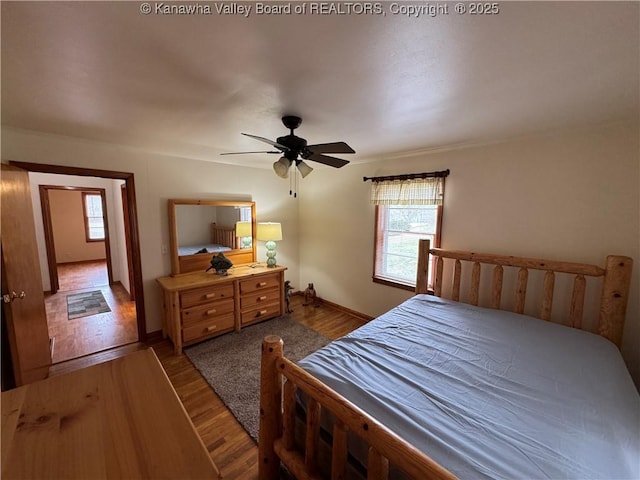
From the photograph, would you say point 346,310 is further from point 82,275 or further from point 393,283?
point 82,275

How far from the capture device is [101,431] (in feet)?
2.36

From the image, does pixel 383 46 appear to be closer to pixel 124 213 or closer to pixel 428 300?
pixel 428 300

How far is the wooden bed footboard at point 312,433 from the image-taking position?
0.79 metres

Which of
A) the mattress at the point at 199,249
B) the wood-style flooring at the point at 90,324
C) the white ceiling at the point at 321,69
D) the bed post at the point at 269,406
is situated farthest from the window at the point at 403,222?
the wood-style flooring at the point at 90,324

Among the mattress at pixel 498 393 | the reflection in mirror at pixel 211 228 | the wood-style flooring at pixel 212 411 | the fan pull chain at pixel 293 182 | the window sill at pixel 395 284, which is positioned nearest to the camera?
the mattress at pixel 498 393

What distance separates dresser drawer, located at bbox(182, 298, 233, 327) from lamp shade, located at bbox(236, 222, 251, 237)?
3.22ft

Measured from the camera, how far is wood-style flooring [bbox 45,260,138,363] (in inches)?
115

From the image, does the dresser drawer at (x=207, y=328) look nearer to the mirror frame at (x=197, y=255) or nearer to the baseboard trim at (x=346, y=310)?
the mirror frame at (x=197, y=255)

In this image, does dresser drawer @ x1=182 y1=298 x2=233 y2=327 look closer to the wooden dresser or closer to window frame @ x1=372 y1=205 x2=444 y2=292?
the wooden dresser

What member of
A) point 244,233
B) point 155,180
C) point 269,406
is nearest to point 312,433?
point 269,406

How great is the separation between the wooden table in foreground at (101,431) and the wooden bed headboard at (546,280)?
257 centimetres

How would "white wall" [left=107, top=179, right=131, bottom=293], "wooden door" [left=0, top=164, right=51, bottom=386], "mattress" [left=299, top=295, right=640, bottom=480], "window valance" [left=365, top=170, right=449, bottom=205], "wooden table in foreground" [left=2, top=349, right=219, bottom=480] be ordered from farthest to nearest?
"white wall" [left=107, top=179, right=131, bottom=293]
"window valance" [left=365, top=170, right=449, bottom=205]
"wooden door" [left=0, top=164, right=51, bottom=386]
"mattress" [left=299, top=295, right=640, bottom=480]
"wooden table in foreground" [left=2, top=349, right=219, bottom=480]

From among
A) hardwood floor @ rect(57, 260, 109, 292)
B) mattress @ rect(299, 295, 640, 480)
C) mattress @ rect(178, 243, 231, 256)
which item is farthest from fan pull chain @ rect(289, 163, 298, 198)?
hardwood floor @ rect(57, 260, 109, 292)

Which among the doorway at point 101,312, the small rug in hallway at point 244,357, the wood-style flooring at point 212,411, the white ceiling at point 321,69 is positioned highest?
the white ceiling at point 321,69
